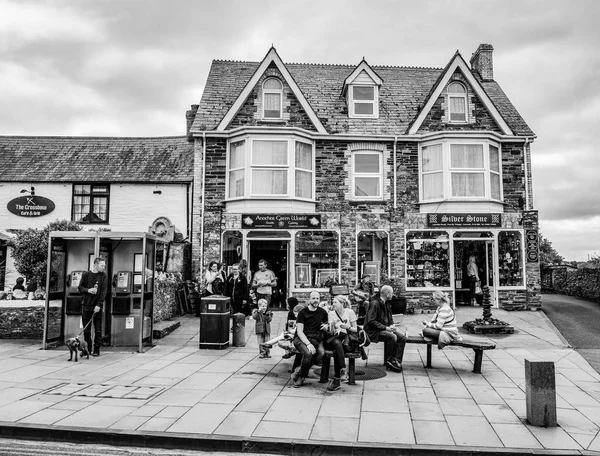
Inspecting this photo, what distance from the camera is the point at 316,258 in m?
18.5

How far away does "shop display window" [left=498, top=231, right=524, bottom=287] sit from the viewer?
735 inches

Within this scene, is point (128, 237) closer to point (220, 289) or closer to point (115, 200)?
point (220, 289)

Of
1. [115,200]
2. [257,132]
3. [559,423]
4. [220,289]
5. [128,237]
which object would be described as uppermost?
[257,132]

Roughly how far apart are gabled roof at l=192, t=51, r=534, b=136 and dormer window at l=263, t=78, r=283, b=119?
2.55 feet

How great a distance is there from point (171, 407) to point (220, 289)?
6.60 metres

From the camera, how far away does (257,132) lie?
59.6ft

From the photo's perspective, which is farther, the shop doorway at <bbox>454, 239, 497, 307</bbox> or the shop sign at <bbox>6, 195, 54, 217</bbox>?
the shop sign at <bbox>6, 195, 54, 217</bbox>

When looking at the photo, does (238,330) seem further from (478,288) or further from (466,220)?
(478,288)

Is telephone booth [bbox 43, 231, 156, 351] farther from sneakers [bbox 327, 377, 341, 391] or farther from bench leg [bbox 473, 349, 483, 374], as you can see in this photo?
bench leg [bbox 473, 349, 483, 374]

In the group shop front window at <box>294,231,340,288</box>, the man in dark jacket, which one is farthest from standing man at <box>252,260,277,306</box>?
the man in dark jacket

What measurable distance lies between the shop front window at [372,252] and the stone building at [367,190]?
0.15 ft

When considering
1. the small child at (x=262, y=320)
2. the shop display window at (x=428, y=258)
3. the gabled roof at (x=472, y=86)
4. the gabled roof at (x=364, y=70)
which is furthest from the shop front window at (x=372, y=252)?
the small child at (x=262, y=320)

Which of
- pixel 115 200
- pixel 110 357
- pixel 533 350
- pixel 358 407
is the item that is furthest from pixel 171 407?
pixel 115 200

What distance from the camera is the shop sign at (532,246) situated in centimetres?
1850
